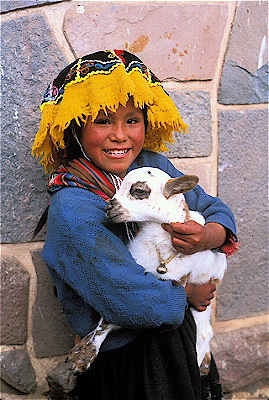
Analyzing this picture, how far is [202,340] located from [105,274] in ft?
1.81

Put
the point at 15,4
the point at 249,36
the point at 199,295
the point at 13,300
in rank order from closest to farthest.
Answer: the point at 199,295 < the point at 15,4 < the point at 13,300 < the point at 249,36

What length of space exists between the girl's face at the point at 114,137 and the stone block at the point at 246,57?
73cm

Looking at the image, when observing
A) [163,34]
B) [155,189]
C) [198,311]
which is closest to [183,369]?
[198,311]

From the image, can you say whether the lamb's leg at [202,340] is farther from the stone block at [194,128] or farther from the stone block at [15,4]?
the stone block at [15,4]

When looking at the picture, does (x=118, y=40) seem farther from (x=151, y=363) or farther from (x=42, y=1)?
(x=151, y=363)

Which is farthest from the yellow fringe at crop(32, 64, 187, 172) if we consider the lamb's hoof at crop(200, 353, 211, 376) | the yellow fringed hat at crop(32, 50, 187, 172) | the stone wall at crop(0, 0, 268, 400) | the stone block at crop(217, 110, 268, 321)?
the lamb's hoof at crop(200, 353, 211, 376)

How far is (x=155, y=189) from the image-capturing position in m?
1.59

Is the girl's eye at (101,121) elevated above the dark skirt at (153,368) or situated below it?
above

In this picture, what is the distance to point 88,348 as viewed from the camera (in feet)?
5.03

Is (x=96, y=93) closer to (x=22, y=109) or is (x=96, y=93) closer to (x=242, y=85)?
(x=22, y=109)

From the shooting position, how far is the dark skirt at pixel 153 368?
5.31ft

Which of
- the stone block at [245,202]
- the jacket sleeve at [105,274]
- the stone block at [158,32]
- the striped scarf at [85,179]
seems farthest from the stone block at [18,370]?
the stone block at [158,32]

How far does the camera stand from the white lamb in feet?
5.05

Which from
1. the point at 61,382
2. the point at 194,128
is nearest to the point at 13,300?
the point at 61,382
